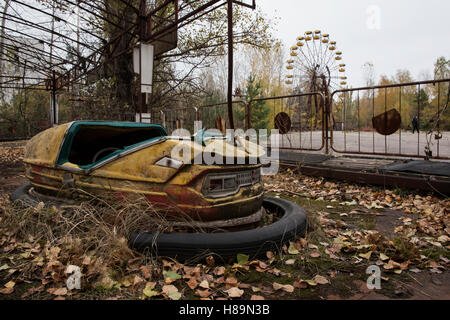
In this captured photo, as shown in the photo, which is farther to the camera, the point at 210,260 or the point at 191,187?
the point at 191,187

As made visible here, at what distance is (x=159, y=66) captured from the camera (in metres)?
9.61

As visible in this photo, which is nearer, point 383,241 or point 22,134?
point 383,241

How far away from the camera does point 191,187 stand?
1984 millimetres

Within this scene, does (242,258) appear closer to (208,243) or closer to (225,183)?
(208,243)

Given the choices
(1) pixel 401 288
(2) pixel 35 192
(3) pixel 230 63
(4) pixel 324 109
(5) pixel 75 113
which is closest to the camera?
(1) pixel 401 288

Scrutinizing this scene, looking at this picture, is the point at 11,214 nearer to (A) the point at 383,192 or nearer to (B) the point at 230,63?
(B) the point at 230,63

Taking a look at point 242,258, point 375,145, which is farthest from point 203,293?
point 375,145

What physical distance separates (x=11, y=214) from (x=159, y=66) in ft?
25.7

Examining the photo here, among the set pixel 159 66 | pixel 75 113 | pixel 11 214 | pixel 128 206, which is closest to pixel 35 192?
pixel 11 214

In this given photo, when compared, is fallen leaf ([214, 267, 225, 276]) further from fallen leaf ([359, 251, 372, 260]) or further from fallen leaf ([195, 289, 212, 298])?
fallen leaf ([359, 251, 372, 260])

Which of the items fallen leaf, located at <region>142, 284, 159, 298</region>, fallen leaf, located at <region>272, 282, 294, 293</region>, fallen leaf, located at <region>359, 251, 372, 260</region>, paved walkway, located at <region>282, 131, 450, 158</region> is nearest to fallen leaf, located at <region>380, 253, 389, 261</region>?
fallen leaf, located at <region>359, 251, 372, 260</region>

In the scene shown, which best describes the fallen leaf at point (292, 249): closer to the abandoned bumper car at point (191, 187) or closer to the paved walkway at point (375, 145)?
the abandoned bumper car at point (191, 187)

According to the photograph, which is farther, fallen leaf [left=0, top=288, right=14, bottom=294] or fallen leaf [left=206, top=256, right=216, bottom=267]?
fallen leaf [left=206, top=256, right=216, bottom=267]

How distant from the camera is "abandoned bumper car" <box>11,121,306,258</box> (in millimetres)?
1884
